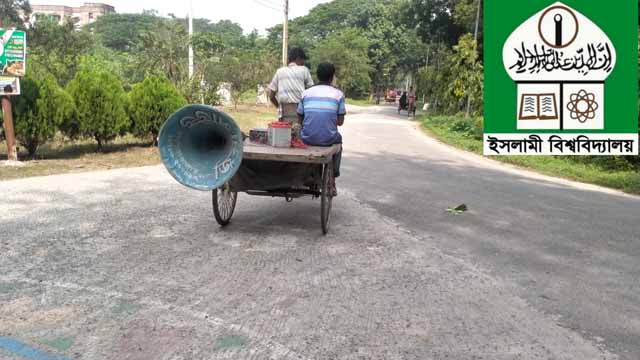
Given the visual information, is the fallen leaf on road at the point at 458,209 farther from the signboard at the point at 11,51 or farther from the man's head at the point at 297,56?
the signboard at the point at 11,51

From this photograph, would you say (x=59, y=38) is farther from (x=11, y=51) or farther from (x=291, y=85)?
(x=291, y=85)

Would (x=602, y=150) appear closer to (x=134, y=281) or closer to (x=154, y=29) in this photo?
(x=134, y=281)

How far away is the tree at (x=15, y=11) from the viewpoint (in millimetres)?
42500

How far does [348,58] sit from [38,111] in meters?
50.1

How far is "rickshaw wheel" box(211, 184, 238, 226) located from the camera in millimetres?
5762

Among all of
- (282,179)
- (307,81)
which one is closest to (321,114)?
(282,179)

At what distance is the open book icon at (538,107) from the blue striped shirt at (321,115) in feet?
10.00

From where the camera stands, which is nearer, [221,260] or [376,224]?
[221,260]

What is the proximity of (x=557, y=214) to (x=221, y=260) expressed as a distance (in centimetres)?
456

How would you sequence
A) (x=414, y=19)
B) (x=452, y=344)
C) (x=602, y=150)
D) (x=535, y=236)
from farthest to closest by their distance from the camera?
(x=414, y=19)
(x=602, y=150)
(x=535, y=236)
(x=452, y=344)

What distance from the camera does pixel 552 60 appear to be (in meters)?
7.82

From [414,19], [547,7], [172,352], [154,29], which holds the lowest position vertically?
[172,352]

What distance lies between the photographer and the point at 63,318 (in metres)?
3.69

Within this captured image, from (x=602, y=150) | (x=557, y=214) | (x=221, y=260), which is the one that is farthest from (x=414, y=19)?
(x=221, y=260)
